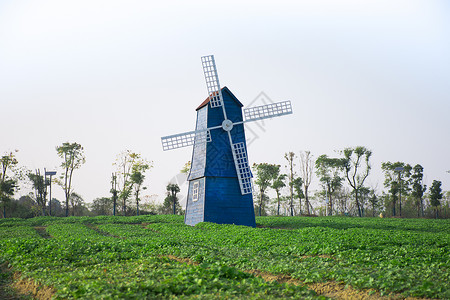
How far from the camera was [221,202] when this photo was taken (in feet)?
88.1

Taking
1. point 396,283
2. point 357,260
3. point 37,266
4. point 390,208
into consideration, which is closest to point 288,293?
point 396,283

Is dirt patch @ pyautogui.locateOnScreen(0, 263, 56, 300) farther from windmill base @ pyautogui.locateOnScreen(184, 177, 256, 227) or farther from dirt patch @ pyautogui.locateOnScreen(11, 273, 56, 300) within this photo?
windmill base @ pyautogui.locateOnScreen(184, 177, 256, 227)

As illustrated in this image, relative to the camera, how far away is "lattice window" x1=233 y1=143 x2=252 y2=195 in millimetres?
26984

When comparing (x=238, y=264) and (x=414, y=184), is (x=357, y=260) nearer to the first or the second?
(x=238, y=264)

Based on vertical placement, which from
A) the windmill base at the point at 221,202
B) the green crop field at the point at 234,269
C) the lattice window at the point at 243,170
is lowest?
the green crop field at the point at 234,269

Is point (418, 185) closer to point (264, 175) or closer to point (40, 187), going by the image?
point (264, 175)

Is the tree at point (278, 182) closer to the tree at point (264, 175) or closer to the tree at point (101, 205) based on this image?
the tree at point (264, 175)

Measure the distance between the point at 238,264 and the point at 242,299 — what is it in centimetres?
486

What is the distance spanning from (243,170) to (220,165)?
167 cm

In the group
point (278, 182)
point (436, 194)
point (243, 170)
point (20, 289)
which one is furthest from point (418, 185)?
point (20, 289)

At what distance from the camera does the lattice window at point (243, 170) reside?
1062 inches

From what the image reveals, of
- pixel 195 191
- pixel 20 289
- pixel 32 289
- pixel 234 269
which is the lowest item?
pixel 20 289

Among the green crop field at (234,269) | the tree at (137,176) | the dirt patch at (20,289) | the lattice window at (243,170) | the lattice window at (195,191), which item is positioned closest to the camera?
the green crop field at (234,269)

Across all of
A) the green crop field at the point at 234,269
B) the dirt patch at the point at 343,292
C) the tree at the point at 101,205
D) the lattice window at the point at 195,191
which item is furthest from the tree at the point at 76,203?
the dirt patch at the point at 343,292
